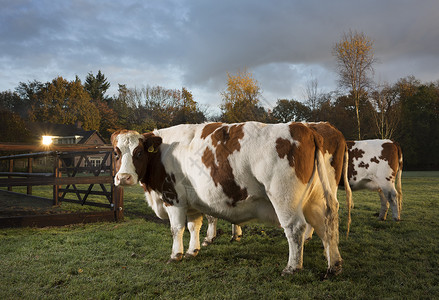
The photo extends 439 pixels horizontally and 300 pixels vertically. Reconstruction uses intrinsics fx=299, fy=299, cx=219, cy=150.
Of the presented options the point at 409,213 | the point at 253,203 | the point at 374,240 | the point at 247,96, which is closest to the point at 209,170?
the point at 253,203

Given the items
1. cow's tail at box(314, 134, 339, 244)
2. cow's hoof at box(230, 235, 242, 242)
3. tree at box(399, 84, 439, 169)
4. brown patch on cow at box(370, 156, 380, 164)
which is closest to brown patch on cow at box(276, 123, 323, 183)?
cow's tail at box(314, 134, 339, 244)

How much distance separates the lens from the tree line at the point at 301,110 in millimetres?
21703

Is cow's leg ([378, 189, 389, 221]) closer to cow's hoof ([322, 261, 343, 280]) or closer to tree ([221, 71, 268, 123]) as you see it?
cow's hoof ([322, 261, 343, 280])

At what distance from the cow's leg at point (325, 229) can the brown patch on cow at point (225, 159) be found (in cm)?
115

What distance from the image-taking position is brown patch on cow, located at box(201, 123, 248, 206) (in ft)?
14.6

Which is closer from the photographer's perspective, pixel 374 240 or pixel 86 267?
pixel 86 267

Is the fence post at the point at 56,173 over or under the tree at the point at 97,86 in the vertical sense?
under

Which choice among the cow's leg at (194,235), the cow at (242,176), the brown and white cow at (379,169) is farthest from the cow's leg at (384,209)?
the cow's leg at (194,235)

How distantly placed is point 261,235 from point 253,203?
95.8 inches

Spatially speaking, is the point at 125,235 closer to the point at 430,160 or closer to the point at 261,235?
the point at 261,235

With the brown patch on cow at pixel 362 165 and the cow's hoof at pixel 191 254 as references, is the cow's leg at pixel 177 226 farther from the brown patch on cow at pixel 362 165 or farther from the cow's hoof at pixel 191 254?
the brown patch on cow at pixel 362 165

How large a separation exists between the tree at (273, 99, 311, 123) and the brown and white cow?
88.0 feet

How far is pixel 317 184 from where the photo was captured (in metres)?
4.56

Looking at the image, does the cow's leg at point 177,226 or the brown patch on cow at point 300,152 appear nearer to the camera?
the brown patch on cow at point 300,152
